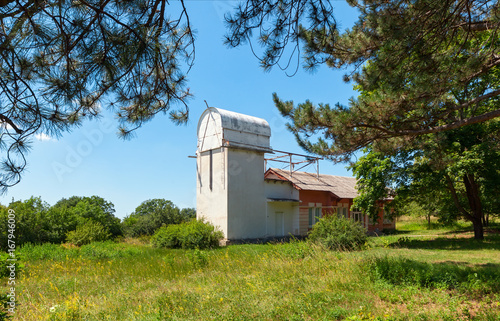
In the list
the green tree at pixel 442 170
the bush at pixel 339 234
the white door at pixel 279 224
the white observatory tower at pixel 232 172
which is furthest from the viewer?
the white door at pixel 279 224

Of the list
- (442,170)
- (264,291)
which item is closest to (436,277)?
(264,291)

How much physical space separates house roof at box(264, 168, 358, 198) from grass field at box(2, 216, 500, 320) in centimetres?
1425

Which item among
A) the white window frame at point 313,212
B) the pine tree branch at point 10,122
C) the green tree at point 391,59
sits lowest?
the white window frame at point 313,212

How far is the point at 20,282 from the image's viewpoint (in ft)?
28.4

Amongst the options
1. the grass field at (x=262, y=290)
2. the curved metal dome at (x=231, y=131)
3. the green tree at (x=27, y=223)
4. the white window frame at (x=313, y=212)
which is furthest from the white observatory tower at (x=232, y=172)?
the grass field at (x=262, y=290)

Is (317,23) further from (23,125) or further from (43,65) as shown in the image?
(23,125)

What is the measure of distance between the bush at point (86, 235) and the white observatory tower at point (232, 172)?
5824 mm

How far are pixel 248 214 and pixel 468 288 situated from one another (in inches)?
623

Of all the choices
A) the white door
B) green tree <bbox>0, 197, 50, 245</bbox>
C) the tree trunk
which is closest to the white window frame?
the white door

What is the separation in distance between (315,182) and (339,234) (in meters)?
13.5

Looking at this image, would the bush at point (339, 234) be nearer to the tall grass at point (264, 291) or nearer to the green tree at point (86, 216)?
the tall grass at point (264, 291)

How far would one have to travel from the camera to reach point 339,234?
13.8 m

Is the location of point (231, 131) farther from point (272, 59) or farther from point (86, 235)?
point (272, 59)

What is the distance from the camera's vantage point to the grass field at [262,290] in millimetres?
5754
